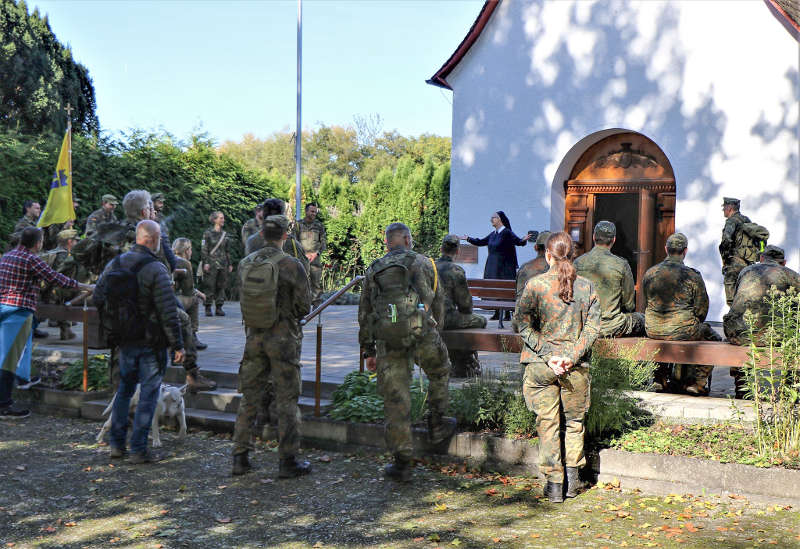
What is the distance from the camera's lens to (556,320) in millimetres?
6066

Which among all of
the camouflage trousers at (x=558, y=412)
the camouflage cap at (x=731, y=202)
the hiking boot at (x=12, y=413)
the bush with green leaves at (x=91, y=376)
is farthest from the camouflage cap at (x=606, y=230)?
the hiking boot at (x=12, y=413)

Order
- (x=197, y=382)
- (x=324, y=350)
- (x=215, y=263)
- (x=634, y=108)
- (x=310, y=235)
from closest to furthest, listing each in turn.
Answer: (x=197, y=382) → (x=324, y=350) → (x=634, y=108) → (x=310, y=235) → (x=215, y=263)

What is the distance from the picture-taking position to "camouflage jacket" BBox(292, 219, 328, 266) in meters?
15.5

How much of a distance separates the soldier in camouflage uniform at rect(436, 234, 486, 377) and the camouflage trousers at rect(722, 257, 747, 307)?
500 cm

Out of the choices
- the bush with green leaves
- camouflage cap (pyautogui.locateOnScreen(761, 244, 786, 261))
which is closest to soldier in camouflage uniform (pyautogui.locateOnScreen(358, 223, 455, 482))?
camouflage cap (pyautogui.locateOnScreen(761, 244, 786, 261))

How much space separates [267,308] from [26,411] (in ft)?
13.4

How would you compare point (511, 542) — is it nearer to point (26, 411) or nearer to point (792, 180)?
point (26, 411)

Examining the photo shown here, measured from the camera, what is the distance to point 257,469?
6957 mm

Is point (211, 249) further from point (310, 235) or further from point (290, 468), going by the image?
point (290, 468)

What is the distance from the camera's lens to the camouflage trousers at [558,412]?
6.06m

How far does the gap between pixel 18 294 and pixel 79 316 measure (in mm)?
1685

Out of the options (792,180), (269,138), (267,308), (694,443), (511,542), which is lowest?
(511,542)

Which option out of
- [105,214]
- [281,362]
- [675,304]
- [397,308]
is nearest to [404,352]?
[397,308]

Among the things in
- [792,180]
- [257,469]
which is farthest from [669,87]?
[257,469]
